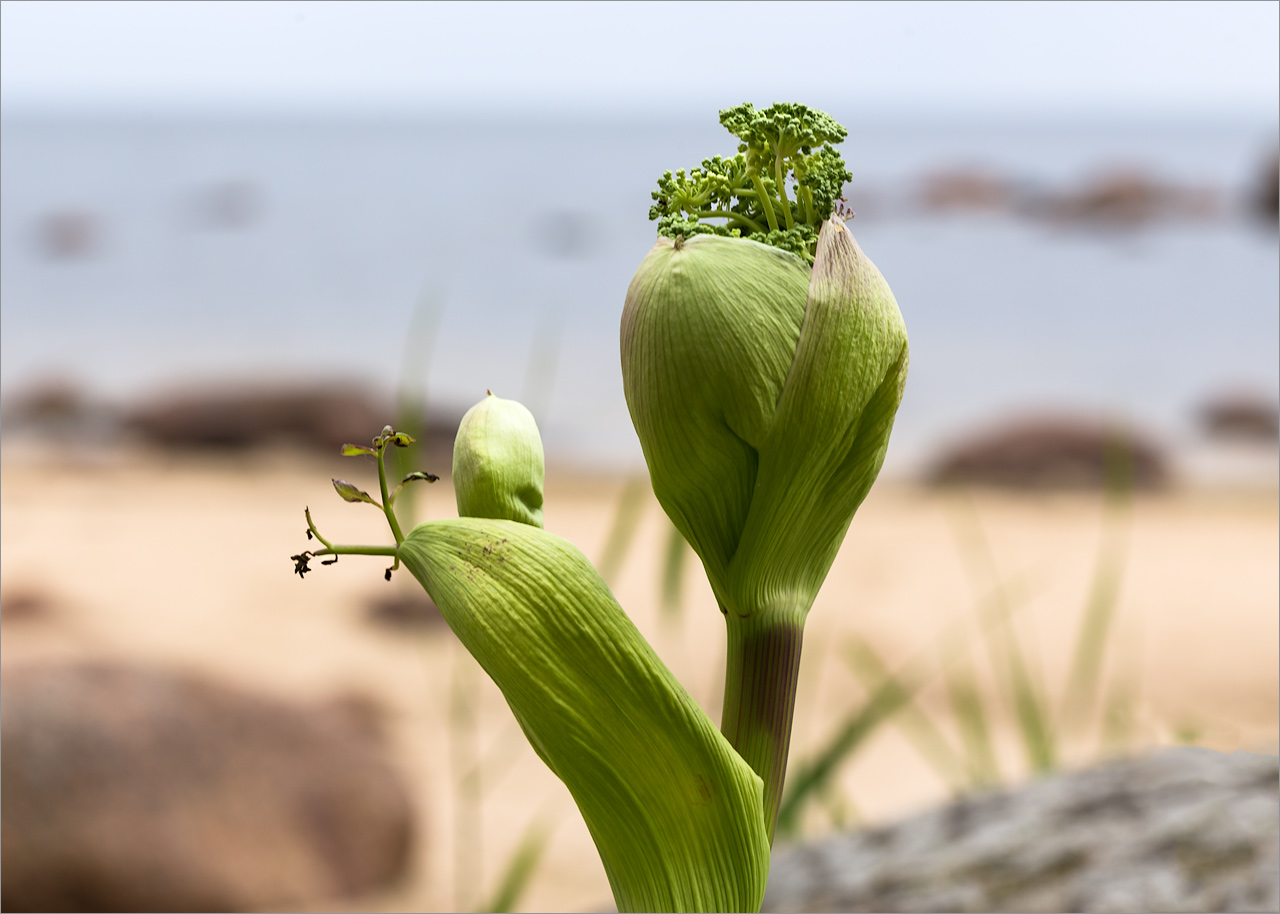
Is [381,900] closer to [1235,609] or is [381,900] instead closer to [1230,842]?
[1230,842]

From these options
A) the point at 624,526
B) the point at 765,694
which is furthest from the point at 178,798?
the point at 765,694

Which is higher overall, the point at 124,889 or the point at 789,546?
the point at 789,546

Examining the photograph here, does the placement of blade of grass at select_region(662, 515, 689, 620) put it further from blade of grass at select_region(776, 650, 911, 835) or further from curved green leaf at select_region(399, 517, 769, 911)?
curved green leaf at select_region(399, 517, 769, 911)

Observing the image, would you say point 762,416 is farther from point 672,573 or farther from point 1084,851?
point 1084,851

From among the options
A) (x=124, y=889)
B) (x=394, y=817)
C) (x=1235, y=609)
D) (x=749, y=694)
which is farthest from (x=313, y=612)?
(x=749, y=694)

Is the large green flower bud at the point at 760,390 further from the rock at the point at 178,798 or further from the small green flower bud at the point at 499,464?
the rock at the point at 178,798

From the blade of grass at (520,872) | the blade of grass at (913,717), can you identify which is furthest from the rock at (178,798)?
the blade of grass at (913,717)
